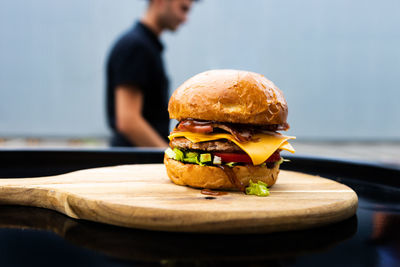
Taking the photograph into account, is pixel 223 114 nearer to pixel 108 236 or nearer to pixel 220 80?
pixel 220 80

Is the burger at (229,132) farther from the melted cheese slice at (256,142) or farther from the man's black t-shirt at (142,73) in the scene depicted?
the man's black t-shirt at (142,73)

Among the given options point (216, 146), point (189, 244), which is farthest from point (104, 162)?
point (189, 244)

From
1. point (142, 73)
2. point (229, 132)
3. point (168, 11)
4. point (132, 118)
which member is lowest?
point (132, 118)

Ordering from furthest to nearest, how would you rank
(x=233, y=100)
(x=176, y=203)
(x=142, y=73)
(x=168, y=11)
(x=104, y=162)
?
(x=168, y=11), (x=142, y=73), (x=104, y=162), (x=233, y=100), (x=176, y=203)

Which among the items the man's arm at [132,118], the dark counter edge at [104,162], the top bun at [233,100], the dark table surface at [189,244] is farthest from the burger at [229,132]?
the man's arm at [132,118]

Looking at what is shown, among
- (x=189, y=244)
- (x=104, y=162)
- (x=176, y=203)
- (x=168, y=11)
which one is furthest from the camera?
(x=168, y=11)

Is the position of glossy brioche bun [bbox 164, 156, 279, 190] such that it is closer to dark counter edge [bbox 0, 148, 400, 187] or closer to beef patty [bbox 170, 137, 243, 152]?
beef patty [bbox 170, 137, 243, 152]

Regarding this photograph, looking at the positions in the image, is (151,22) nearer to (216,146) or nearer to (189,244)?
(216,146)

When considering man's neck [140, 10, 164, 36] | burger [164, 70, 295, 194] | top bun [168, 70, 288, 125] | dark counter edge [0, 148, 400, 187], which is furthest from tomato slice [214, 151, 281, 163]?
man's neck [140, 10, 164, 36]
